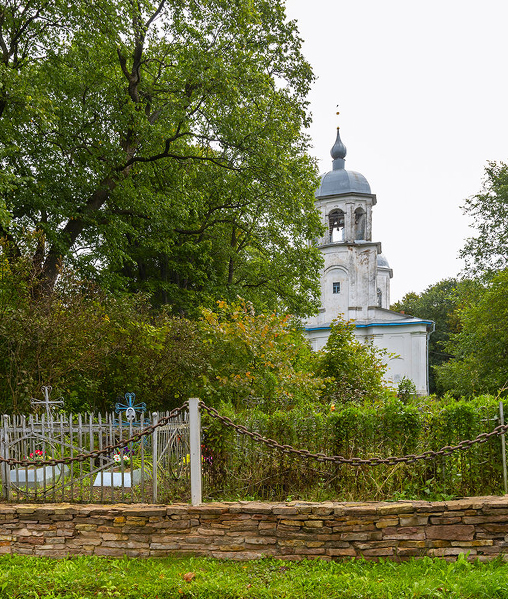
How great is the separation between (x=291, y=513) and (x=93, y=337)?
249 inches

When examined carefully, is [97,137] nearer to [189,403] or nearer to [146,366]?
[146,366]

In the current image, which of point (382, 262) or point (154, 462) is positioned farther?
point (382, 262)

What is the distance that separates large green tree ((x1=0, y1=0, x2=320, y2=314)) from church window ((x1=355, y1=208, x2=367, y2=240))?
64.5ft

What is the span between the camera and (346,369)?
11742mm

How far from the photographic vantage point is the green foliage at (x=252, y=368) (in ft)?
29.5

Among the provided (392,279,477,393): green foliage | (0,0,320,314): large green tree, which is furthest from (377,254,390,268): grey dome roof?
(0,0,320,314): large green tree

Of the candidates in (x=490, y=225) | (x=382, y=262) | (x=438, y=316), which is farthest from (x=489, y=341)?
(x=382, y=262)

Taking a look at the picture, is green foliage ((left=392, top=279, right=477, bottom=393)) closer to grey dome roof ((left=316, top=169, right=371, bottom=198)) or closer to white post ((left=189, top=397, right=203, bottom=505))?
grey dome roof ((left=316, top=169, right=371, bottom=198))

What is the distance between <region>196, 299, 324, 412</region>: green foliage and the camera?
29.5ft

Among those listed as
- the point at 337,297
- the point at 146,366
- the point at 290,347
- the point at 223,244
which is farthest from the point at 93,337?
the point at 337,297

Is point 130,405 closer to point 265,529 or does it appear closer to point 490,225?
point 265,529

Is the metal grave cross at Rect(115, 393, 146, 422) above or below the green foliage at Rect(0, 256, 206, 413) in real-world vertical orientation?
below

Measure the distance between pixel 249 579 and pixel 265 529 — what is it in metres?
0.60

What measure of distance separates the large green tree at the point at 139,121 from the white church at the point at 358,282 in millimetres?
18922
